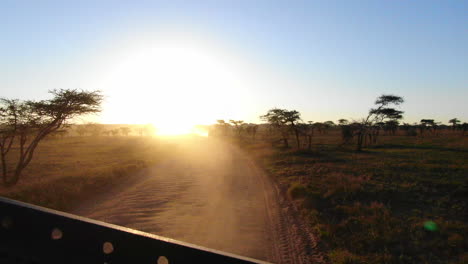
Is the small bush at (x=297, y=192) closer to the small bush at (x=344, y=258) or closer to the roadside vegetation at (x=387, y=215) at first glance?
the roadside vegetation at (x=387, y=215)

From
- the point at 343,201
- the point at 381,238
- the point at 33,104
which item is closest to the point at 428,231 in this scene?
the point at 381,238

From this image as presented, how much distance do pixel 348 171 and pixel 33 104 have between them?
62.1 ft

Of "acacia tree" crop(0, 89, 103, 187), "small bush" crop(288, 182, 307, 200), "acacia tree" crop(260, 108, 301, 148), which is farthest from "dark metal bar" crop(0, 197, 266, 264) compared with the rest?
"acacia tree" crop(260, 108, 301, 148)

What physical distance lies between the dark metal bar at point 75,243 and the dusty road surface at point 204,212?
18.5ft

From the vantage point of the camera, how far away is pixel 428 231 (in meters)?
7.86

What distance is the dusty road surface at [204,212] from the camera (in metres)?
7.24

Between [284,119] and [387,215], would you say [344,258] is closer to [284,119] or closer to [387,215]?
[387,215]

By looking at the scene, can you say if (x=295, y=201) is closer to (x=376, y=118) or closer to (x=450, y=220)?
(x=450, y=220)

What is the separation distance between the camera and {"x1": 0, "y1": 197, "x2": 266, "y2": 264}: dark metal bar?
1.11 m

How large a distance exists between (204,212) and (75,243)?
879 centimetres

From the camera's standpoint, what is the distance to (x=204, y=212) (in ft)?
31.7

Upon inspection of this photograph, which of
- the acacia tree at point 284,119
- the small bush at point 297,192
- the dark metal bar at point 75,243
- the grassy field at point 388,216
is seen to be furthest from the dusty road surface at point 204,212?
the acacia tree at point 284,119

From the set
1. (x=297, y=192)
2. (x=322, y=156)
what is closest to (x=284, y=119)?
(x=322, y=156)

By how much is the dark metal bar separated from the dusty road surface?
5.65 m
